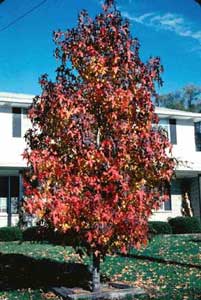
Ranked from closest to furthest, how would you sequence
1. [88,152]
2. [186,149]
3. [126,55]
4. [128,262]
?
[88,152] < [126,55] < [128,262] < [186,149]

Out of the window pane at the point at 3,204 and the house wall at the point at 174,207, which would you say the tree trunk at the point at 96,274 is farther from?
the house wall at the point at 174,207

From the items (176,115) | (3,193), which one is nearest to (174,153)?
(176,115)

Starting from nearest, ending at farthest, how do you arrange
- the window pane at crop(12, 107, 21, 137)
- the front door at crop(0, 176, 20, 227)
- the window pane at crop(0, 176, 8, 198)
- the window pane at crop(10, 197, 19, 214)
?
the window pane at crop(12, 107, 21, 137) < the front door at crop(0, 176, 20, 227) < the window pane at crop(10, 197, 19, 214) < the window pane at crop(0, 176, 8, 198)

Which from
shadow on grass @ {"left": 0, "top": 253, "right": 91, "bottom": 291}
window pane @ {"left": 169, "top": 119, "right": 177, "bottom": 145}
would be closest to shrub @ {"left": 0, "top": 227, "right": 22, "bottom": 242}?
shadow on grass @ {"left": 0, "top": 253, "right": 91, "bottom": 291}

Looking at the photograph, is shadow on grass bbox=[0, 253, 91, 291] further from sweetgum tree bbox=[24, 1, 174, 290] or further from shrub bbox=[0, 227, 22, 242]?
shrub bbox=[0, 227, 22, 242]

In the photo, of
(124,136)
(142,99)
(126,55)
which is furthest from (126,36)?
(124,136)

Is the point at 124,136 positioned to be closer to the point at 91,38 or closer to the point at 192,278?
the point at 91,38

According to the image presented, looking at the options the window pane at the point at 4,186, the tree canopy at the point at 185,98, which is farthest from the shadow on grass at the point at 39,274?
the tree canopy at the point at 185,98

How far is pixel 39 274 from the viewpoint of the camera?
10781 mm

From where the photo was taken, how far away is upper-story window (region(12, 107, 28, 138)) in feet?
77.0

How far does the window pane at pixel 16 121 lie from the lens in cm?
2348

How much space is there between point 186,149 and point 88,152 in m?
20.4

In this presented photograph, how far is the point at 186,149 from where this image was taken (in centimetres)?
2739

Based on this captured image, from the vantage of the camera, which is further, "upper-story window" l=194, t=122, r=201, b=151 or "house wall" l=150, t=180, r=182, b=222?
"upper-story window" l=194, t=122, r=201, b=151
